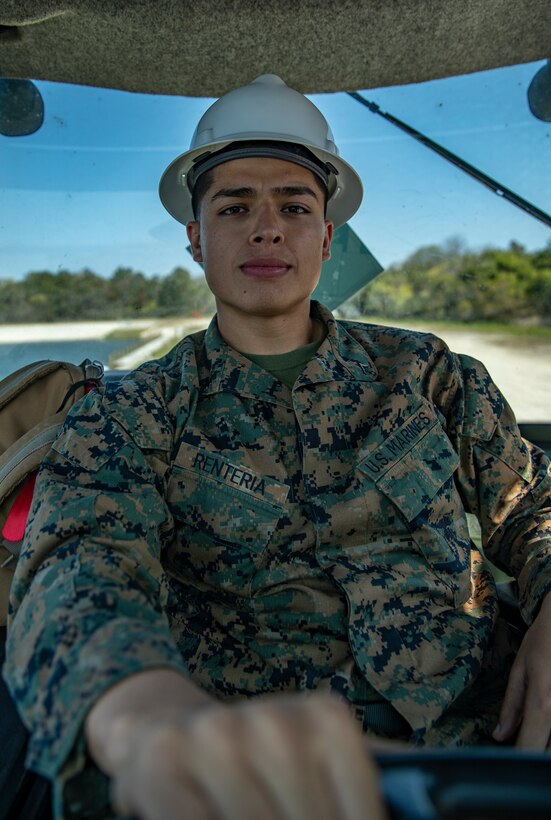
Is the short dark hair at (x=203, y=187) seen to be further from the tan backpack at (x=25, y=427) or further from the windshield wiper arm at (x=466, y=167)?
the windshield wiper arm at (x=466, y=167)

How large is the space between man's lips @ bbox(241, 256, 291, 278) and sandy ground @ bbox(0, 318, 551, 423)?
2.59 ft

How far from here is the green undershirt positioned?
5.71ft

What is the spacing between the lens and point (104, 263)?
7.65 ft

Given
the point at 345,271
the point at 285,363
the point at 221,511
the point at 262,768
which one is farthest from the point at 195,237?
the point at 262,768

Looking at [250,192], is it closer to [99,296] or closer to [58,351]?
[99,296]

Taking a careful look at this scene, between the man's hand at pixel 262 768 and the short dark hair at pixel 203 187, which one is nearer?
the man's hand at pixel 262 768

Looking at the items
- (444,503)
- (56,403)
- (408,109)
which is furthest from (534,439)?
(56,403)

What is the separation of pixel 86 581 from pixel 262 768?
1.91 ft

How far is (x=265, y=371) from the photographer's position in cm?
169

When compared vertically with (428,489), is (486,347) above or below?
above

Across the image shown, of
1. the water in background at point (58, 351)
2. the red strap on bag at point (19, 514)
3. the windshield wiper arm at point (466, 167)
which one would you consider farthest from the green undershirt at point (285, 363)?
the windshield wiper arm at point (466, 167)

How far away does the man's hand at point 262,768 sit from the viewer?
500 mm

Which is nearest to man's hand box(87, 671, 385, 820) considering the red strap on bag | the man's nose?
the red strap on bag

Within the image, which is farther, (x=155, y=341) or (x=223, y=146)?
(x=155, y=341)
